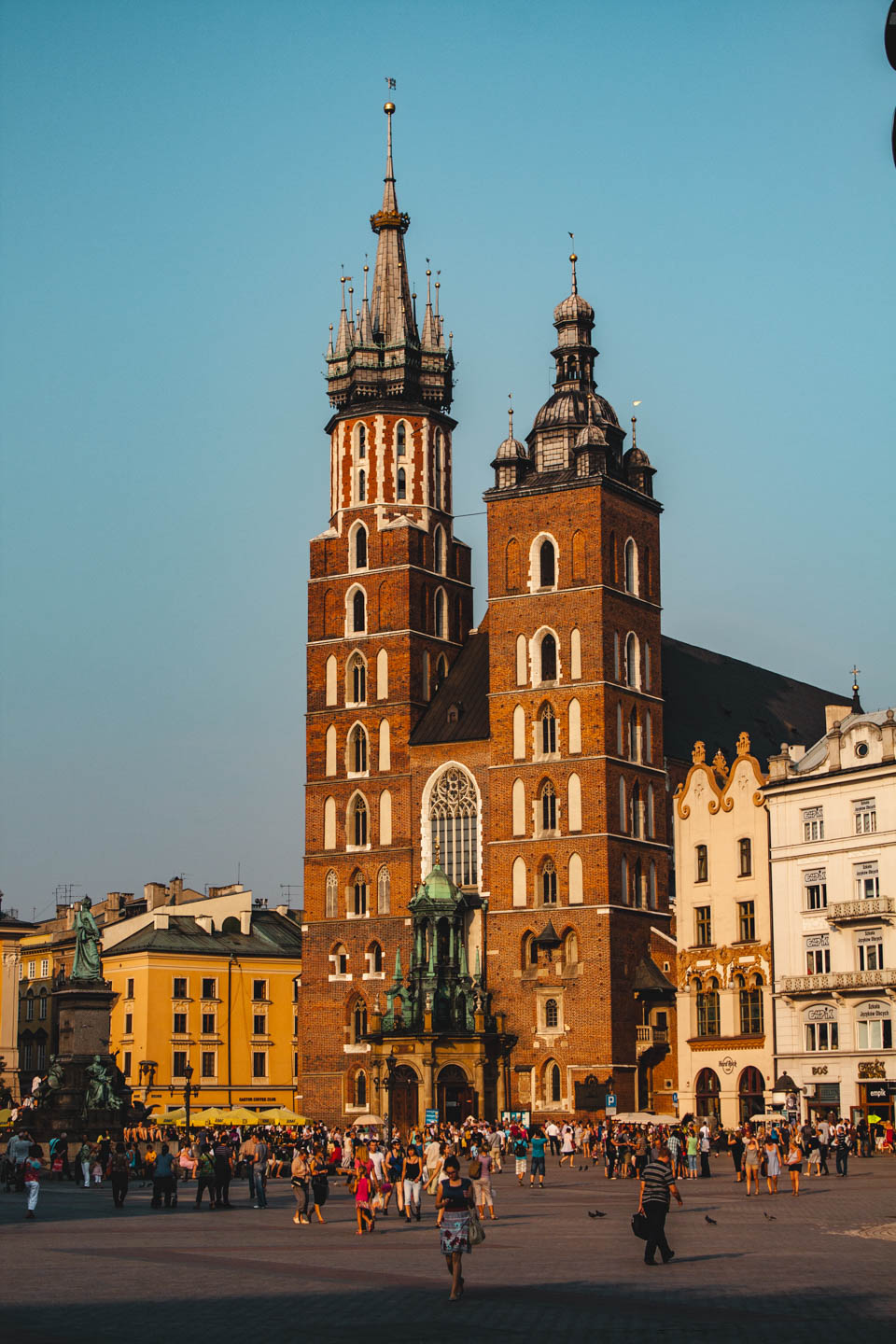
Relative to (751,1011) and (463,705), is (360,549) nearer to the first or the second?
(463,705)

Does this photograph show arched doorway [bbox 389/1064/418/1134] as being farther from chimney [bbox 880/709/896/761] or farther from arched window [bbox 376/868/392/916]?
chimney [bbox 880/709/896/761]

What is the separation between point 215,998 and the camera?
92125mm

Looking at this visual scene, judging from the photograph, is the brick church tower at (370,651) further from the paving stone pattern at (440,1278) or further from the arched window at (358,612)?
the paving stone pattern at (440,1278)

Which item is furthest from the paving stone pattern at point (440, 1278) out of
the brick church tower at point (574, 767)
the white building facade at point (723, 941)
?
the brick church tower at point (574, 767)

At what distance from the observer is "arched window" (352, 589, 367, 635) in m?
80.4

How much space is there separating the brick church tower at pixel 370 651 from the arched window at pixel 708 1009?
1254cm

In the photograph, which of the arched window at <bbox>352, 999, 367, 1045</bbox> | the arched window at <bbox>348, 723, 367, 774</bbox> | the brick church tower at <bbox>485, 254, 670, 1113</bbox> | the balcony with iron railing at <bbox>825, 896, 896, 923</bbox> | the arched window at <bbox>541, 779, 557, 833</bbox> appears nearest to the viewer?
the balcony with iron railing at <bbox>825, 896, 896, 923</bbox>

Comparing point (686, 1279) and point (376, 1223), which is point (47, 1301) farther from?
point (376, 1223)

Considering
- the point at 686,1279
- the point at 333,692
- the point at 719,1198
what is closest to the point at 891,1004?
the point at 719,1198

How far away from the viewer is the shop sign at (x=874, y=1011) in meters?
60.8

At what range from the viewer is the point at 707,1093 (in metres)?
68.1

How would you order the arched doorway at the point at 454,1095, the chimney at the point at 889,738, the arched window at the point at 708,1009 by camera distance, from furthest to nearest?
the arched doorway at the point at 454,1095, the arched window at the point at 708,1009, the chimney at the point at 889,738

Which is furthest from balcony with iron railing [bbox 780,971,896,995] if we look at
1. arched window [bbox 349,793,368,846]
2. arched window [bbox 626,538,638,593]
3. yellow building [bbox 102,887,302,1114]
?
yellow building [bbox 102,887,302,1114]

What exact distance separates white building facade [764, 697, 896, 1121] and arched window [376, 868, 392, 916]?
17617 millimetres
